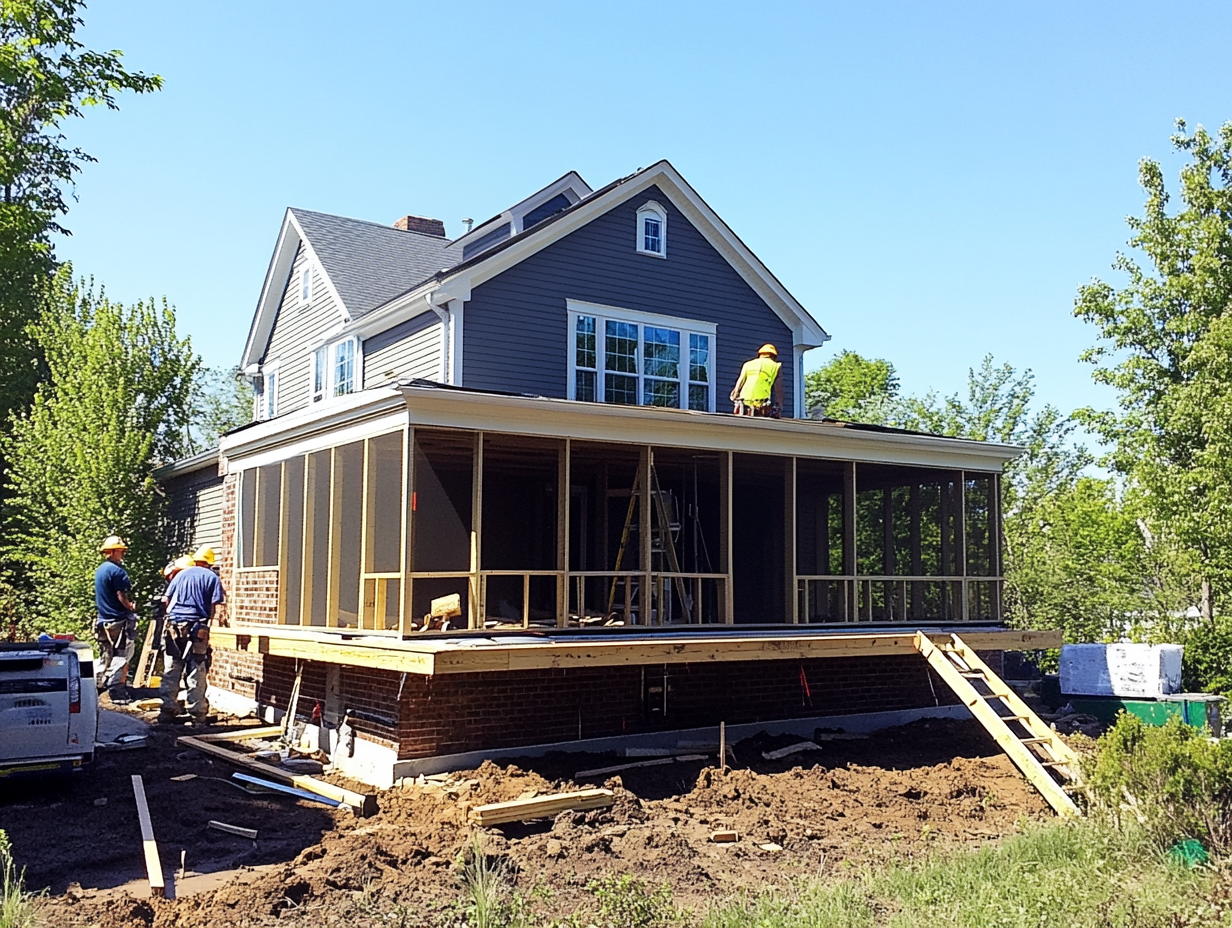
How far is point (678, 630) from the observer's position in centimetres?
1284

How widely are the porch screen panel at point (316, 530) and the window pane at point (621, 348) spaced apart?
239 inches

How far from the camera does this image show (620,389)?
17922 millimetres

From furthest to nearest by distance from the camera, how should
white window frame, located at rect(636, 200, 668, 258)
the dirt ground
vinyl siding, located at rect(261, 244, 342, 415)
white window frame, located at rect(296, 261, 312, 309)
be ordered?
white window frame, located at rect(296, 261, 312, 309) < vinyl siding, located at rect(261, 244, 342, 415) < white window frame, located at rect(636, 200, 668, 258) < the dirt ground

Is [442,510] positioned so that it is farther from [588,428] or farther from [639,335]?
[639,335]

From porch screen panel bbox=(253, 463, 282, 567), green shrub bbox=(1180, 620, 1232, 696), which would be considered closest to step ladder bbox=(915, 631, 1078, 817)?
green shrub bbox=(1180, 620, 1232, 696)

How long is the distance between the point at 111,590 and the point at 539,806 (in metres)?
7.38

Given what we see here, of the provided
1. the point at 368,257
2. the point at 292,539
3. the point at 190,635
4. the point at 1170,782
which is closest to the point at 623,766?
the point at 292,539

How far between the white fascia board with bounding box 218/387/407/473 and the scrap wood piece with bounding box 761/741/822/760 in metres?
5.47

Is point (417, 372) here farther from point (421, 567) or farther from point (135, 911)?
point (135, 911)

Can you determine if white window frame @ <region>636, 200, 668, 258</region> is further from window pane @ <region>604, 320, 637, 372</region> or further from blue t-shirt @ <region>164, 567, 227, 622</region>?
blue t-shirt @ <region>164, 567, 227, 622</region>

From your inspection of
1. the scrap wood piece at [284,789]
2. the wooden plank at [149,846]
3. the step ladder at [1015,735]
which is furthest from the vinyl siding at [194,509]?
the step ladder at [1015,735]

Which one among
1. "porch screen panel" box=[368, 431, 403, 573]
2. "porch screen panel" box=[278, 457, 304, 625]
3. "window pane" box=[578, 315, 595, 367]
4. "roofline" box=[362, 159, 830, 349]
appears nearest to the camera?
"porch screen panel" box=[368, 431, 403, 573]

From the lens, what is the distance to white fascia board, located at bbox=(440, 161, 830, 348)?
1692cm

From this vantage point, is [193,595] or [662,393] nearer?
[193,595]
